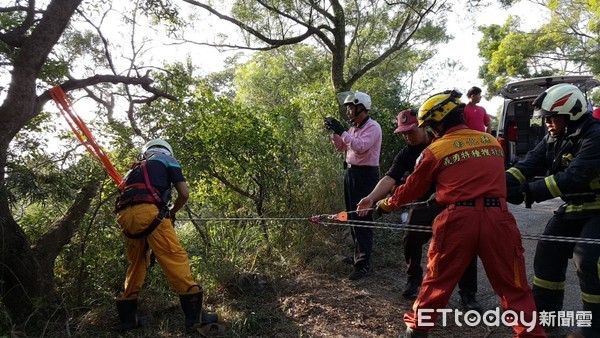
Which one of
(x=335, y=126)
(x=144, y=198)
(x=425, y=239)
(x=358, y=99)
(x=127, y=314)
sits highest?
(x=358, y=99)

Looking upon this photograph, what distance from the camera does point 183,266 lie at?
11.9ft

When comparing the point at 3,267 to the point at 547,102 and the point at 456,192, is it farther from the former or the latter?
the point at 547,102

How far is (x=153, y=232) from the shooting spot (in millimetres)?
3611

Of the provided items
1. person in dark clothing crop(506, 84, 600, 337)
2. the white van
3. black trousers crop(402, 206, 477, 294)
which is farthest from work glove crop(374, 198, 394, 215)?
the white van

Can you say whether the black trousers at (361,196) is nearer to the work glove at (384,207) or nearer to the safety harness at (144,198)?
the work glove at (384,207)

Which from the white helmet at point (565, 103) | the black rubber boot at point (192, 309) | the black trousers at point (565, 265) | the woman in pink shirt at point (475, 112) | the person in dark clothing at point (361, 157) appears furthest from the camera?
the woman in pink shirt at point (475, 112)

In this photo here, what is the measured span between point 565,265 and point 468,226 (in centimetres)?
131

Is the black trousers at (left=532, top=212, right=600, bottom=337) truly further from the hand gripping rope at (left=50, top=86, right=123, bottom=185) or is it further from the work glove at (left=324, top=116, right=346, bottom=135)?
the hand gripping rope at (left=50, top=86, right=123, bottom=185)

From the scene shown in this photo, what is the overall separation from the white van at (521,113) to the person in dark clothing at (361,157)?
4.71m

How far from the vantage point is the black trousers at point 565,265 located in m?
2.86

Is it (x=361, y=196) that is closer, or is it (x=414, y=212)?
(x=414, y=212)

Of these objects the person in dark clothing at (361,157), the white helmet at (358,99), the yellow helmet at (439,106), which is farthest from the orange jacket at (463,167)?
the white helmet at (358,99)

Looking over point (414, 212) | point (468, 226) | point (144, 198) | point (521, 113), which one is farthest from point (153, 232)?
point (521, 113)

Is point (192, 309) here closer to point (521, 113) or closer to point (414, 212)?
point (414, 212)
